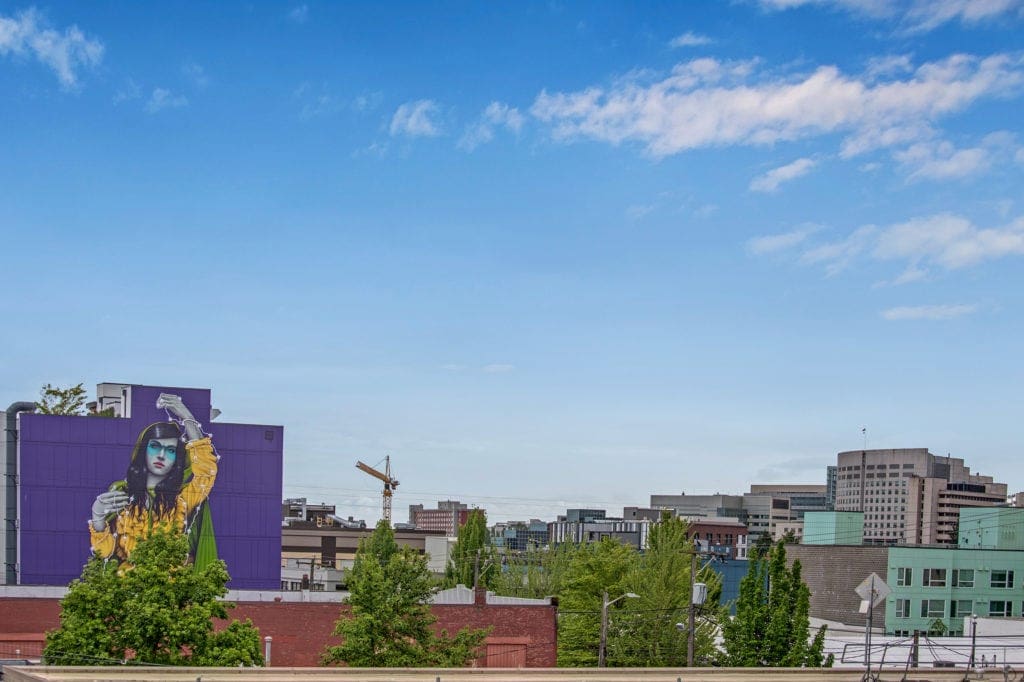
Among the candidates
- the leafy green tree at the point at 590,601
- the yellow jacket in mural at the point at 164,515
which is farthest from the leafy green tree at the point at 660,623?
the yellow jacket in mural at the point at 164,515

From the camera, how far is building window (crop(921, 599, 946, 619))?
8169 cm

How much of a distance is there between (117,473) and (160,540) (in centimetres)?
2987

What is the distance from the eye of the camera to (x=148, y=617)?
35219 millimetres

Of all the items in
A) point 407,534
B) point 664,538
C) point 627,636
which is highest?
point 664,538

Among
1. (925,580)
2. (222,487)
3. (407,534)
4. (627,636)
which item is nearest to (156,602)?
(627,636)

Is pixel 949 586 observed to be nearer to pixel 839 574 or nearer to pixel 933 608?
pixel 933 608

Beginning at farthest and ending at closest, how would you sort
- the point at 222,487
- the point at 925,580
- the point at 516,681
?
1. the point at 925,580
2. the point at 222,487
3. the point at 516,681

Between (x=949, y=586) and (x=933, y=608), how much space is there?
1.97m

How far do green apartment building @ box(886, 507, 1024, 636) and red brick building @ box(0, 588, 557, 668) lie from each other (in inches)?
1382

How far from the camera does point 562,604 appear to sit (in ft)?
199

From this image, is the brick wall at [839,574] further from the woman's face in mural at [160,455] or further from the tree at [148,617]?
the tree at [148,617]

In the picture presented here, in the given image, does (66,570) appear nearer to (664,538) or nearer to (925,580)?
(664,538)

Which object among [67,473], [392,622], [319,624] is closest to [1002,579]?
[319,624]

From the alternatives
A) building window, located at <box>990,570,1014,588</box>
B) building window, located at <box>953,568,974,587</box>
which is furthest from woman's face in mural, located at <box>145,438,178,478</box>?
building window, located at <box>990,570,1014,588</box>
